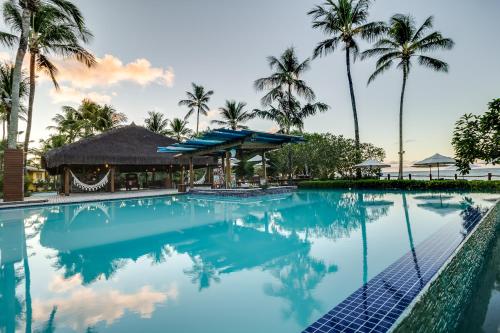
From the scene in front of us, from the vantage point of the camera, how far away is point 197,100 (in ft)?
96.2

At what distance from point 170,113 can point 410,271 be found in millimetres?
31195

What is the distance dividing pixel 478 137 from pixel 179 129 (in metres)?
29.8

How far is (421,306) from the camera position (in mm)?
2441

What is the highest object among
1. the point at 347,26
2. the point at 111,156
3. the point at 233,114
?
the point at 347,26

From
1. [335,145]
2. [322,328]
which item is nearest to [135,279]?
[322,328]

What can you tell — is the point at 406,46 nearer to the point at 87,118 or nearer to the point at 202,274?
the point at 202,274

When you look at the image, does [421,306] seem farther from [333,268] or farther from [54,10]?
[54,10]

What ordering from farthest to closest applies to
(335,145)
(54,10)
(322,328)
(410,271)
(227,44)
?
(335,145) < (227,44) < (54,10) < (410,271) < (322,328)

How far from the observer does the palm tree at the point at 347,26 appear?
16906 mm

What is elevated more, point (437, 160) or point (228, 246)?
point (437, 160)

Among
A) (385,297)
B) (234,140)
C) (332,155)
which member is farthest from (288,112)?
(385,297)

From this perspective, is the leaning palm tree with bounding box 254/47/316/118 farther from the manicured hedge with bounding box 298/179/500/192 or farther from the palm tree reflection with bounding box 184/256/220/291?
the palm tree reflection with bounding box 184/256/220/291

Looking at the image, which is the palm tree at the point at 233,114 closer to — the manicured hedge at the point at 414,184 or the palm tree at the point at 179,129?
the palm tree at the point at 179,129

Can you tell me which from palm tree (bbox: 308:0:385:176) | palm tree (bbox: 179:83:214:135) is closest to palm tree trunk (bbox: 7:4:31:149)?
palm tree (bbox: 308:0:385:176)
